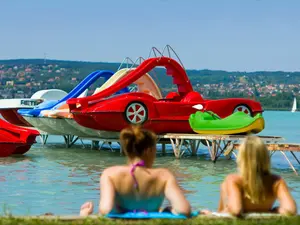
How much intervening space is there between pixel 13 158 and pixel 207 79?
121618 millimetres

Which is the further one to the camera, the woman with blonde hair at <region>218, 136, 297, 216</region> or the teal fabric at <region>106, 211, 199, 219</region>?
the teal fabric at <region>106, 211, 199, 219</region>

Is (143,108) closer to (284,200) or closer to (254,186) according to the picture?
(284,200)

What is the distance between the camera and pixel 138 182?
6.98 meters

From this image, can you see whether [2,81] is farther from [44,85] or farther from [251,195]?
[251,195]

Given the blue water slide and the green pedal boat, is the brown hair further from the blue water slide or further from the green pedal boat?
the blue water slide

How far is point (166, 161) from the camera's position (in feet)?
94.6

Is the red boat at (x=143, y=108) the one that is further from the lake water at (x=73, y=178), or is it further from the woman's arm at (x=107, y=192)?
the woman's arm at (x=107, y=192)

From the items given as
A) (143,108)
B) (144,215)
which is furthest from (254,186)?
(143,108)

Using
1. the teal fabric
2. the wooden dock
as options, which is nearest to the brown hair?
the teal fabric

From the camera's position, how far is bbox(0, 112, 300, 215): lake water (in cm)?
1596

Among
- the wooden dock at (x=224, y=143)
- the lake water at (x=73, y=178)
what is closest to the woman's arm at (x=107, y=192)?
the lake water at (x=73, y=178)

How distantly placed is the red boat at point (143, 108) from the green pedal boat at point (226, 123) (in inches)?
41.8

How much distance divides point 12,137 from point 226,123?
25.4 feet

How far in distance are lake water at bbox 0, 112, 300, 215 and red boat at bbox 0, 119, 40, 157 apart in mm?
409
